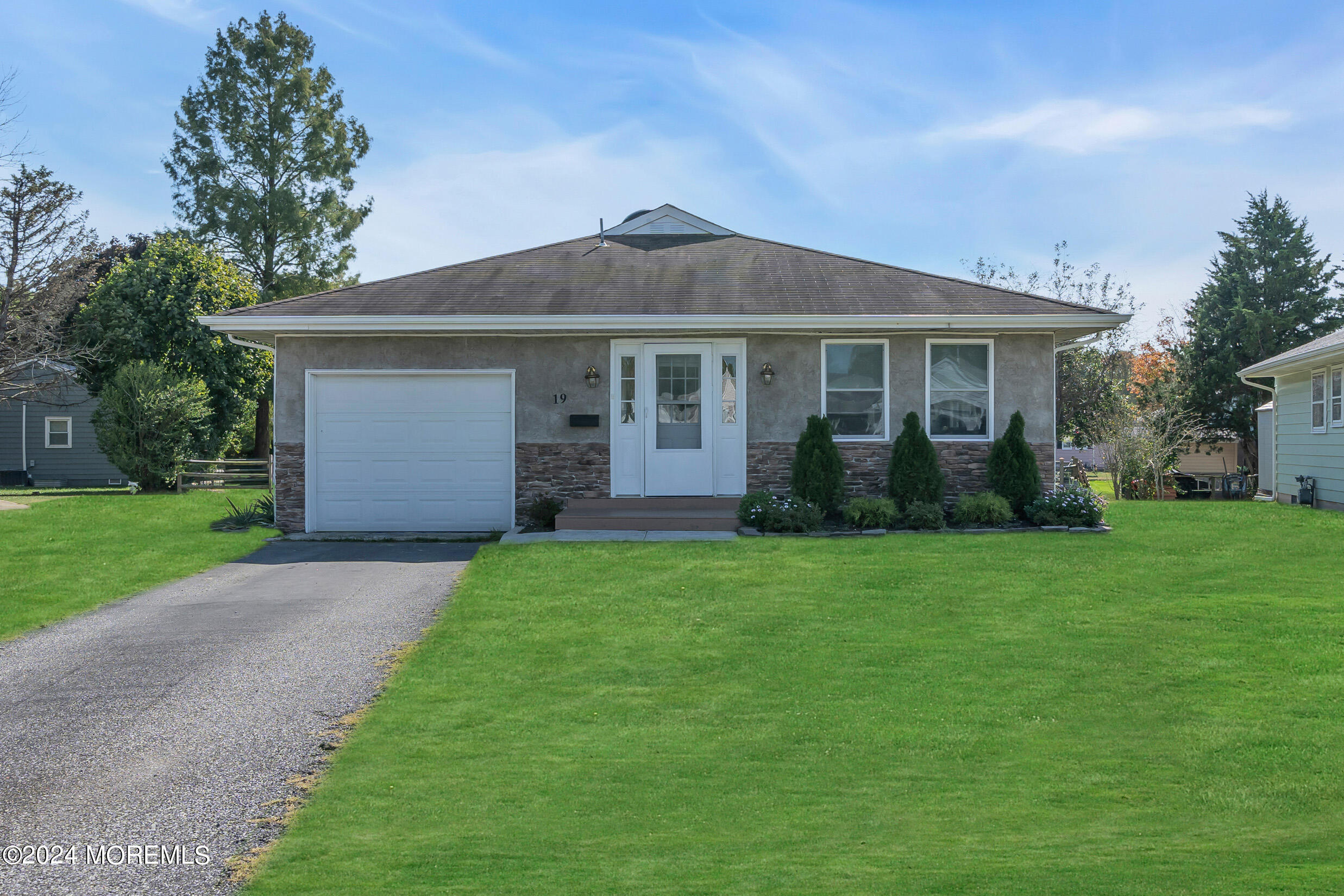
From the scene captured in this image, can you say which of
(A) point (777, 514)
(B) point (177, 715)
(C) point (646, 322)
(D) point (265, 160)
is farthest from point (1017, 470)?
(D) point (265, 160)

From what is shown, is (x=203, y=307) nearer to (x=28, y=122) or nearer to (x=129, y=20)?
(x=28, y=122)

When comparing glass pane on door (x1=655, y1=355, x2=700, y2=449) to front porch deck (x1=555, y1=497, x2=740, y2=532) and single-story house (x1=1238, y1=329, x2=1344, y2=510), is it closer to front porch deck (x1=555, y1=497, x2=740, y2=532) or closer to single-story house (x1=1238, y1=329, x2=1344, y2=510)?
front porch deck (x1=555, y1=497, x2=740, y2=532)

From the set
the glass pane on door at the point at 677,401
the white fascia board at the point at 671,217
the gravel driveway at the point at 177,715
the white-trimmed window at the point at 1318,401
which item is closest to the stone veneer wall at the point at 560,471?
the glass pane on door at the point at 677,401

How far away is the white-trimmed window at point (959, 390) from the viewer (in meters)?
14.3

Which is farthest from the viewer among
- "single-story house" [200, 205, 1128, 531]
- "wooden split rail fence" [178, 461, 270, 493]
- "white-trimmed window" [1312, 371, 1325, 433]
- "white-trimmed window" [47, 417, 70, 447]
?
"white-trimmed window" [47, 417, 70, 447]

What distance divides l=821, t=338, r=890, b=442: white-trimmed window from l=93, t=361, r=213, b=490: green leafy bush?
17.2 m

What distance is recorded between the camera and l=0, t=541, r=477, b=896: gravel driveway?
3688mm

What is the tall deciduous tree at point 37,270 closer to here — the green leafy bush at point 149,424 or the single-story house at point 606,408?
the green leafy bush at point 149,424

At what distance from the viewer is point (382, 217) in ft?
114

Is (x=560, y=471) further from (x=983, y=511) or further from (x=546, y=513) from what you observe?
(x=983, y=511)

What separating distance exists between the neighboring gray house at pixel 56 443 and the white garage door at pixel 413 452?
19.1 m

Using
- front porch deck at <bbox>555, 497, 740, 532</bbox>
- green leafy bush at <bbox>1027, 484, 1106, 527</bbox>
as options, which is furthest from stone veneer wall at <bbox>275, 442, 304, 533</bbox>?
green leafy bush at <bbox>1027, 484, 1106, 527</bbox>

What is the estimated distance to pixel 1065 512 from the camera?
13.4 m

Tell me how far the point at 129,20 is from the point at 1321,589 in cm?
1714
